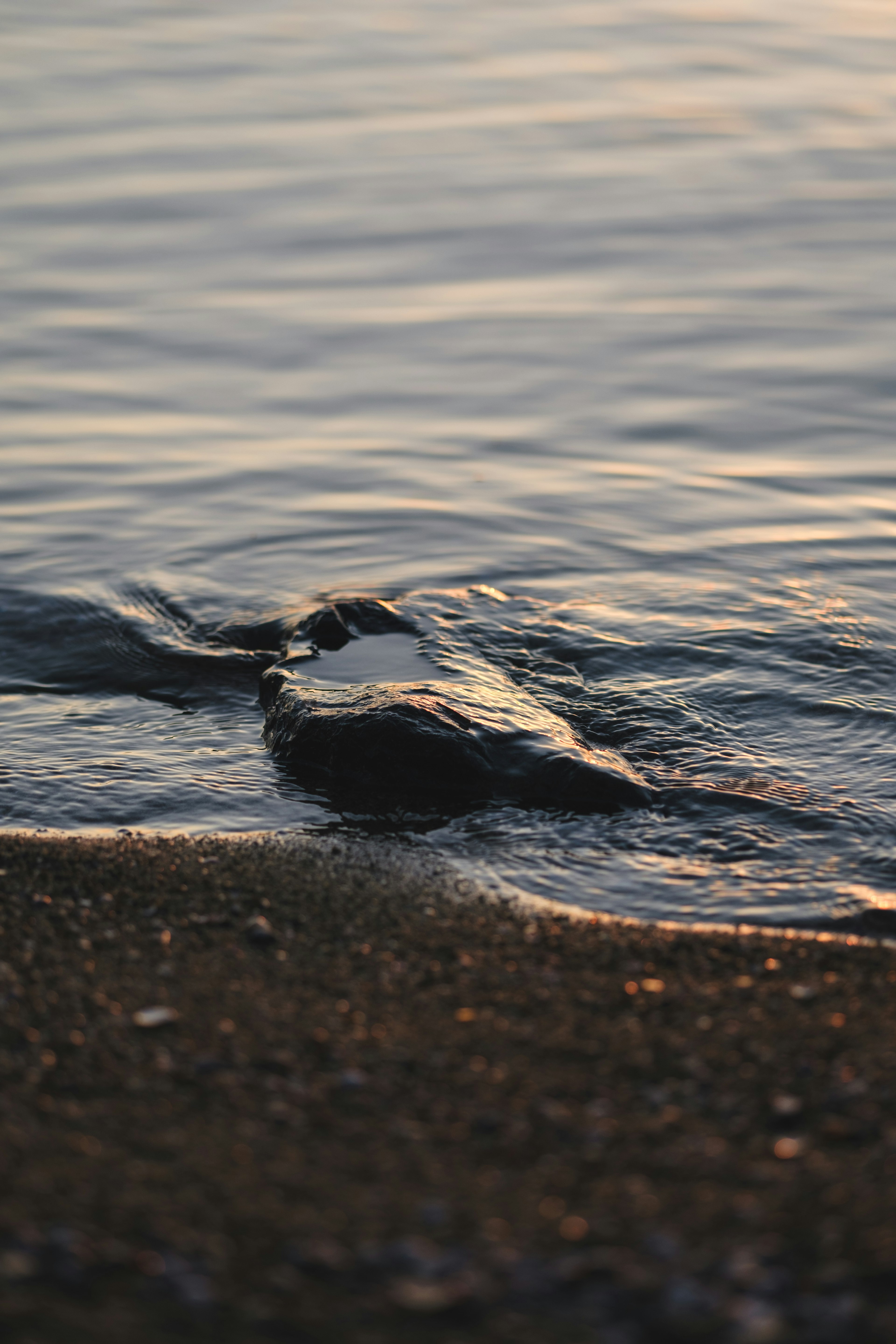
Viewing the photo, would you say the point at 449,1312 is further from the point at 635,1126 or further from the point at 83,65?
the point at 83,65

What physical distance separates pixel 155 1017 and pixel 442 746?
2.01m

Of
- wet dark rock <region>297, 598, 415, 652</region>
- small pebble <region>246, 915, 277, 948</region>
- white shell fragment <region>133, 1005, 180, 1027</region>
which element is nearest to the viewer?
white shell fragment <region>133, 1005, 180, 1027</region>

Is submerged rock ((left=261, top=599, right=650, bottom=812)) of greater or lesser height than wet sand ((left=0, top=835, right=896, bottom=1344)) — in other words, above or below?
above

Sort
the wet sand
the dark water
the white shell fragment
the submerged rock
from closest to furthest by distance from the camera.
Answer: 1. the wet sand
2. the white shell fragment
3. the submerged rock
4. the dark water

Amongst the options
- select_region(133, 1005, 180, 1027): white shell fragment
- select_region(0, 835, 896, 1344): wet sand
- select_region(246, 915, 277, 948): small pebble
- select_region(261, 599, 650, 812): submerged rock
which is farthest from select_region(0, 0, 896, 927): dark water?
select_region(133, 1005, 180, 1027): white shell fragment

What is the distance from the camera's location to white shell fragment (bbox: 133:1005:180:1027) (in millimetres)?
3609

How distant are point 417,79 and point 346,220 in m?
8.47

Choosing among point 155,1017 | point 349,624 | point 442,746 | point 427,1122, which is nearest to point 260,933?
point 155,1017

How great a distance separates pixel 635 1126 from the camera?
3.20 meters

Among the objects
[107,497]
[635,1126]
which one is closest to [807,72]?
[107,497]

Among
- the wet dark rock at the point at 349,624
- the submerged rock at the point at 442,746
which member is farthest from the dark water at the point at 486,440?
the wet dark rock at the point at 349,624

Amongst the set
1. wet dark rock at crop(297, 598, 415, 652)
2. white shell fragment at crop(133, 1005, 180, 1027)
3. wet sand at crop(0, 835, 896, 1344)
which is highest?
wet dark rock at crop(297, 598, 415, 652)

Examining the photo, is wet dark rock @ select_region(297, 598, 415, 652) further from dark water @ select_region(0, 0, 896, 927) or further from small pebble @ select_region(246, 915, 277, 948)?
small pebble @ select_region(246, 915, 277, 948)

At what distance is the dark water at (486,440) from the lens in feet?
17.6
